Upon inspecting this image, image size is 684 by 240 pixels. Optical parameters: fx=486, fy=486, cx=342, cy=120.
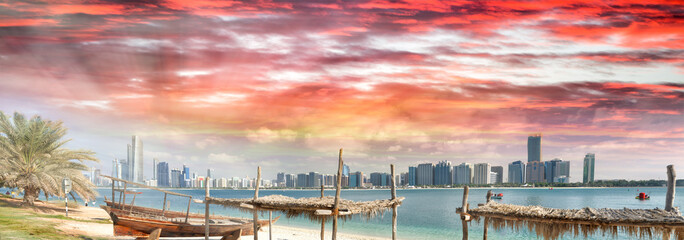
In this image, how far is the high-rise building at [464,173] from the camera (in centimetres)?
12456

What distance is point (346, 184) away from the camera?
140 metres

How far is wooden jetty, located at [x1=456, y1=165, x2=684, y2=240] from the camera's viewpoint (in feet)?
28.9

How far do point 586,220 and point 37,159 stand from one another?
20.7 metres

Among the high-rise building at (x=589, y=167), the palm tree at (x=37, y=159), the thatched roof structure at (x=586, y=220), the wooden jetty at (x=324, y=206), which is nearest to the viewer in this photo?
the thatched roof structure at (x=586, y=220)

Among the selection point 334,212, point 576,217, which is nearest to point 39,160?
point 334,212

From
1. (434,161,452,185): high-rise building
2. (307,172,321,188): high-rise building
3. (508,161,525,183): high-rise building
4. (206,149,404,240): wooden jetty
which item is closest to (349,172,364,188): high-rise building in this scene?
(307,172,321,188): high-rise building

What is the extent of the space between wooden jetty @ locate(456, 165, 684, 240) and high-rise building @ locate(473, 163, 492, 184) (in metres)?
119

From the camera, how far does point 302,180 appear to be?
453 ft

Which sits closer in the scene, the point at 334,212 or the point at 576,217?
the point at 576,217

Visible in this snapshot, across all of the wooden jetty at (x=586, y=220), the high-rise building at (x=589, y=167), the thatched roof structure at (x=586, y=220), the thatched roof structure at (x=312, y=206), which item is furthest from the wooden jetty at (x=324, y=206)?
the high-rise building at (x=589, y=167)

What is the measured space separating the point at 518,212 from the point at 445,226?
24.6 metres

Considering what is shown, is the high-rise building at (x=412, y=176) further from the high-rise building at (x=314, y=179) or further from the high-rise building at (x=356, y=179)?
the high-rise building at (x=314, y=179)

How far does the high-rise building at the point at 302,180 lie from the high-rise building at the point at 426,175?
30.8 meters

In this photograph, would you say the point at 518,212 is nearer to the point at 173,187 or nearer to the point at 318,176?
the point at 318,176
